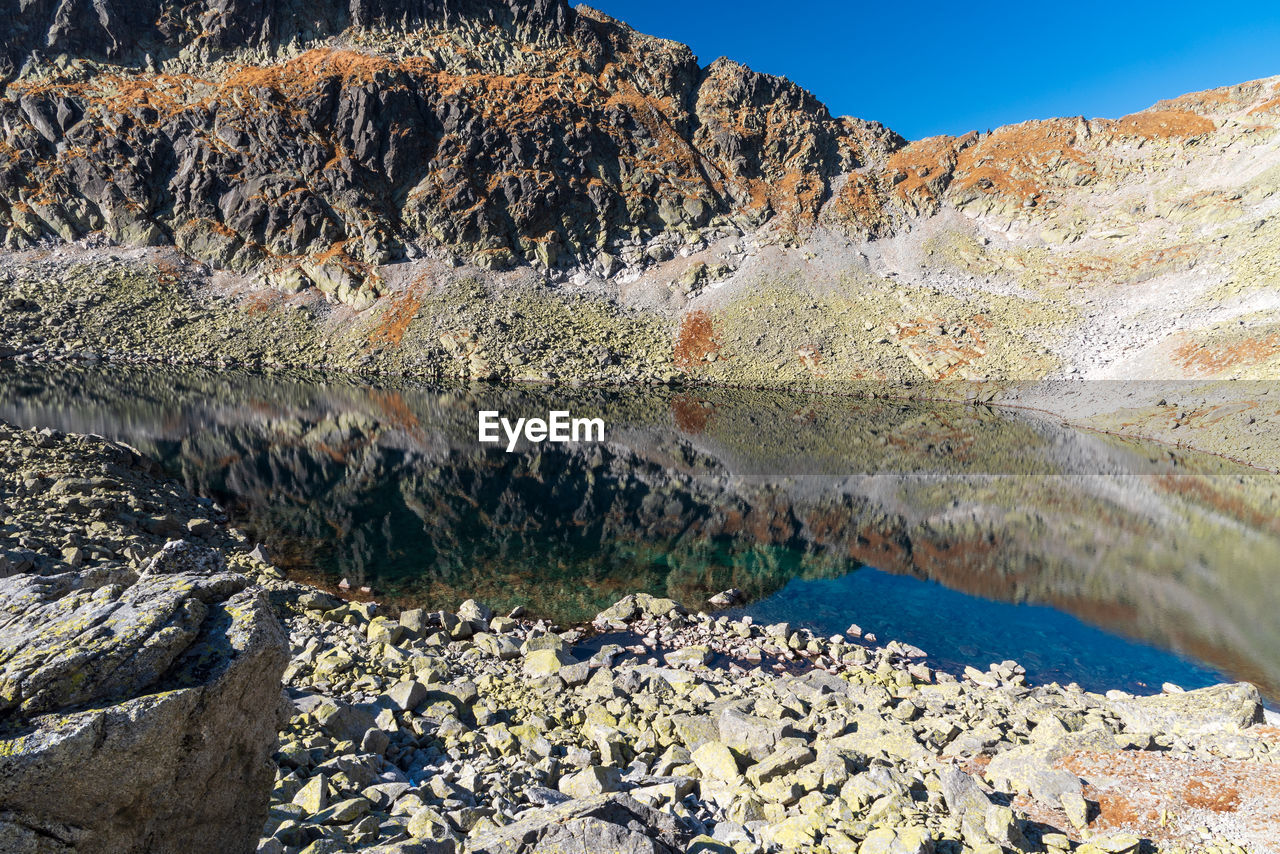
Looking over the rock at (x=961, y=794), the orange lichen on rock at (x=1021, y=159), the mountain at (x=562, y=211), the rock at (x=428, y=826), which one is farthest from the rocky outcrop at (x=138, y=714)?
the orange lichen on rock at (x=1021, y=159)

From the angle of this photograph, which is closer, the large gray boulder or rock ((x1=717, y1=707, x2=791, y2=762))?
the large gray boulder

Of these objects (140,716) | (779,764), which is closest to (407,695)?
(779,764)

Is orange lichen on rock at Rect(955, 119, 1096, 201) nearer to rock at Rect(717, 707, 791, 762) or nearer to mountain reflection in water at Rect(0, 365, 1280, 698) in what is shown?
mountain reflection in water at Rect(0, 365, 1280, 698)

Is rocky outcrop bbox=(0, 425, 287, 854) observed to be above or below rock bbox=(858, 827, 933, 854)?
above

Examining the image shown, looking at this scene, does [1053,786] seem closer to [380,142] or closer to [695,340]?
[695,340]

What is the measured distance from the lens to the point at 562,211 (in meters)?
88.1

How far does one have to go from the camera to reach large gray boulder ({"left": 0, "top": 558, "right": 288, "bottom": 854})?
386 cm

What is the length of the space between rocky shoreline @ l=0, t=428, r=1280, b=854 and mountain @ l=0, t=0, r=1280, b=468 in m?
52.4

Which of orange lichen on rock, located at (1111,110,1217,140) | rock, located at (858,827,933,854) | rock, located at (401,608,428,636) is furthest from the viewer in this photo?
orange lichen on rock, located at (1111,110,1217,140)

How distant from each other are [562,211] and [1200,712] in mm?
87913

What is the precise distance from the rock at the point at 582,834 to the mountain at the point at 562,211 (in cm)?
6129

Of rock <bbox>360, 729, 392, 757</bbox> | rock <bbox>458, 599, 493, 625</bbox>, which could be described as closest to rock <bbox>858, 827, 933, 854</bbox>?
rock <bbox>360, 729, 392, 757</bbox>

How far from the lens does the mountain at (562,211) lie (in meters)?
66.8

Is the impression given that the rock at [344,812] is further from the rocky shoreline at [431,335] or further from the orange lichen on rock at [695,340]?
the orange lichen on rock at [695,340]
